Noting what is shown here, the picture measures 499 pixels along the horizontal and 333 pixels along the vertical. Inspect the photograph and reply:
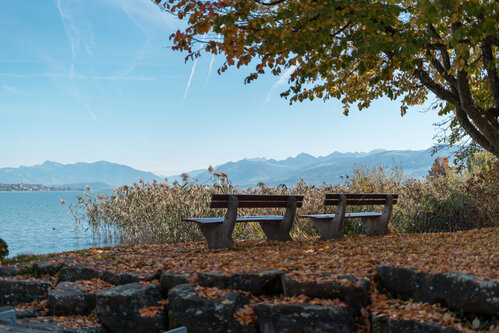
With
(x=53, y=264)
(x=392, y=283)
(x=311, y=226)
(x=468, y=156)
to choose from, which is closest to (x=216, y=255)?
(x=53, y=264)

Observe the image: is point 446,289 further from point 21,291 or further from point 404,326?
point 21,291

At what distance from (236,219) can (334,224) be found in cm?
218

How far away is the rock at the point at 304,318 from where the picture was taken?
13.7 feet

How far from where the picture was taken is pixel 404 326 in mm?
3961

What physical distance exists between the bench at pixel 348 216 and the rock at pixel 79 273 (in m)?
3.80

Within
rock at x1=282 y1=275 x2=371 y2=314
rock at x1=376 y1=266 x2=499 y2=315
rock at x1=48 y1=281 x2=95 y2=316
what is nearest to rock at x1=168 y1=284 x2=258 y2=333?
rock at x1=282 y1=275 x2=371 y2=314

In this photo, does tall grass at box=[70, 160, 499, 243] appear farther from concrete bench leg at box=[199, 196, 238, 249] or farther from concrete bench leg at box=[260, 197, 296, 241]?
concrete bench leg at box=[199, 196, 238, 249]

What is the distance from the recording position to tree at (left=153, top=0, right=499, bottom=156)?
5.98 meters

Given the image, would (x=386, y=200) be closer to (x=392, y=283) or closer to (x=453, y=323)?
(x=392, y=283)

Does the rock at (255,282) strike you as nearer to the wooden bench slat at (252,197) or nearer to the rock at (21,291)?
the wooden bench slat at (252,197)

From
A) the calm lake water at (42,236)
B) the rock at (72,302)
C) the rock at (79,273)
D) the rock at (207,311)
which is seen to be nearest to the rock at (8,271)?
the rock at (79,273)

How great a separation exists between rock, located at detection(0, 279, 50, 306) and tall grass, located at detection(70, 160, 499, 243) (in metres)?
3.75

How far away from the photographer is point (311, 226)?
10492 millimetres

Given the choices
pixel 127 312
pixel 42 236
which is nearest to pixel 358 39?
pixel 127 312
